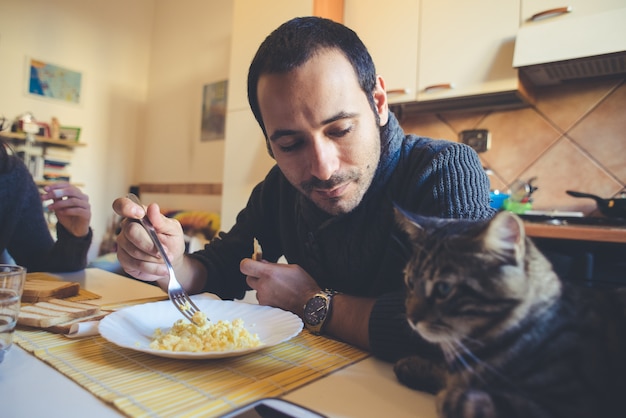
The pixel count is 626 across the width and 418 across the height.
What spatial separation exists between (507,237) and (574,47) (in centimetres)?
166

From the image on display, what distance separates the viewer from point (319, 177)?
0.83 m

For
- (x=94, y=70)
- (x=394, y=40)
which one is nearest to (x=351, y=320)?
(x=394, y=40)

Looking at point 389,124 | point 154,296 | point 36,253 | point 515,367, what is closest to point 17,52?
point 36,253

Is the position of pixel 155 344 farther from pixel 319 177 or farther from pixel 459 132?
pixel 459 132

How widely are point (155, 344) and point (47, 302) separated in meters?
0.39

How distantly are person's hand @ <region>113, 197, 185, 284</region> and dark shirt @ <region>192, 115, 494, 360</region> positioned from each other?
169mm

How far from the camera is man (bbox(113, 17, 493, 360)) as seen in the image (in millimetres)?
775

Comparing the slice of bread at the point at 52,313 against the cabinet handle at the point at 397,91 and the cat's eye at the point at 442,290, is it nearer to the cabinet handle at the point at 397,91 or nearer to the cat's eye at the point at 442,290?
the cat's eye at the point at 442,290

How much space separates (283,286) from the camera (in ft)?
2.73

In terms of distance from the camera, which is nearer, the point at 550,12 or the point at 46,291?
the point at 46,291

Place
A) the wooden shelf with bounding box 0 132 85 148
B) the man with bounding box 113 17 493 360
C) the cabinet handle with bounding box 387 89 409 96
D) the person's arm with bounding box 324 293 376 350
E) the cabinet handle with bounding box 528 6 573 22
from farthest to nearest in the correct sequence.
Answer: the wooden shelf with bounding box 0 132 85 148, the cabinet handle with bounding box 387 89 409 96, the cabinet handle with bounding box 528 6 573 22, the man with bounding box 113 17 493 360, the person's arm with bounding box 324 293 376 350

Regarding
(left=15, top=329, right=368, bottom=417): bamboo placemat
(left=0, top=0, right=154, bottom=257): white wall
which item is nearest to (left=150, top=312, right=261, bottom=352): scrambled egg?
(left=15, top=329, right=368, bottom=417): bamboo placemat

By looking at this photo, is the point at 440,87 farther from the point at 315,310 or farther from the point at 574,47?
the point at 315,310

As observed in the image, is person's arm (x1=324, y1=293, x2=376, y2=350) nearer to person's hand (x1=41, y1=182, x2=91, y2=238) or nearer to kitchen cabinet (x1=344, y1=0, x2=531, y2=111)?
person's hand (x1=41, y1=182, x2=91, y2=238)
